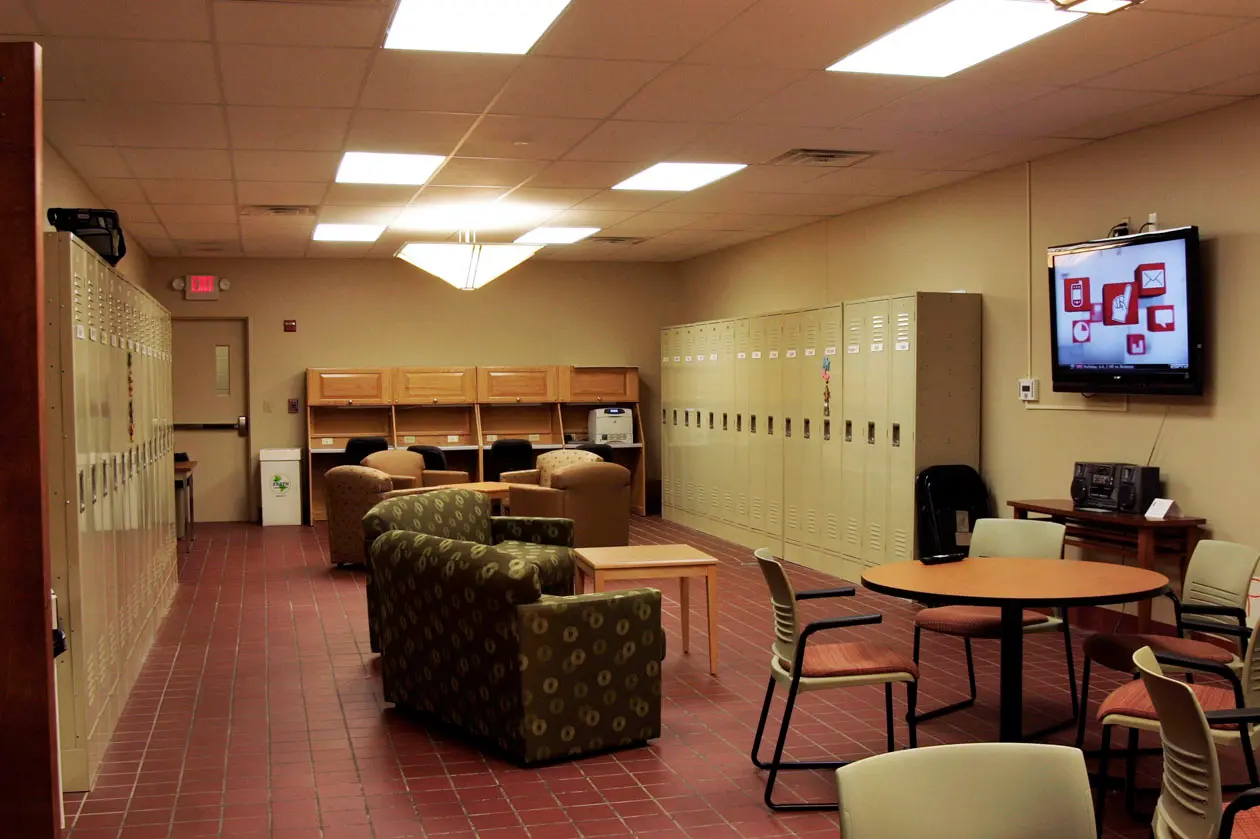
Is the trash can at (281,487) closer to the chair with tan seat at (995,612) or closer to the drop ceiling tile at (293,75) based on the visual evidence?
the drop ceiling tile at (293,75)

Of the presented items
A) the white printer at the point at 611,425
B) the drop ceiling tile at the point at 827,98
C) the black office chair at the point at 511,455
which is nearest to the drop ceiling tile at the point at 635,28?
the drop ceiling tile at the point at 827,98

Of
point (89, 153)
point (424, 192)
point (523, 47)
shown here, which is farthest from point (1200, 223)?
point (89, 153)

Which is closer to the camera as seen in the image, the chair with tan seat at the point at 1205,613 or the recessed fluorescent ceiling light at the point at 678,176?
the chair with tan seat at the point at 1205,613

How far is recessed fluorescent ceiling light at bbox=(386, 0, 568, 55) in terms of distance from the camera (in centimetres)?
449

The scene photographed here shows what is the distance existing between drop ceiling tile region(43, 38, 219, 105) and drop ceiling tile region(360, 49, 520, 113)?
2.41 ft

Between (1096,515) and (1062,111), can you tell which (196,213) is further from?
(1096,515)

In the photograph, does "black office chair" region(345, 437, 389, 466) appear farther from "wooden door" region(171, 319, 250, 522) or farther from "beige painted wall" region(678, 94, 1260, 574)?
"beige painted wall" region(678, 94, 1260, 574)

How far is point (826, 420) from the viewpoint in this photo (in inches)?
369

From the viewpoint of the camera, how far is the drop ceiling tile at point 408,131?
6.15 metres

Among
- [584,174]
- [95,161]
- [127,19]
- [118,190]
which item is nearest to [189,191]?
[118,190]

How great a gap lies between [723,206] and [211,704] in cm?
568

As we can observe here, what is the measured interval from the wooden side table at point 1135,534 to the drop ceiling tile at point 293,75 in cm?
452

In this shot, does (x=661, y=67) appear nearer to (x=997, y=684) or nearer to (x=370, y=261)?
(x=997, y=684)

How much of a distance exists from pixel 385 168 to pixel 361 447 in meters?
4.87
